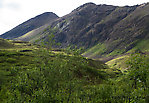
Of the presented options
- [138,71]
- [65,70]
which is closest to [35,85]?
[65,70]

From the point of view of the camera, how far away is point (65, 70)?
32.1 metres

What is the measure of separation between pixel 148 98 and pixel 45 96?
17.0 metres

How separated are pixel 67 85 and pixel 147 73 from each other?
17.9 metres

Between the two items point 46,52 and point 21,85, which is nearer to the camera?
point 21,85

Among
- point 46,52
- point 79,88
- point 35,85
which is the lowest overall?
point 79,88

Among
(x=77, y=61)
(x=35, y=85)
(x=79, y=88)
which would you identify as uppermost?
(x=77, y=61)

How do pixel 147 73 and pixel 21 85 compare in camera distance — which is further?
pixel 147 73

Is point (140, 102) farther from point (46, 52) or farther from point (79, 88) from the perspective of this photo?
point (46, 52)

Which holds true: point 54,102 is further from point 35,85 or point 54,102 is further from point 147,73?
point 147,73

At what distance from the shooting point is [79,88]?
2884 centimetres

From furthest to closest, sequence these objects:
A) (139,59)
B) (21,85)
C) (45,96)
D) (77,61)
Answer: (77,61), (139,59), (21,85), (45,96)

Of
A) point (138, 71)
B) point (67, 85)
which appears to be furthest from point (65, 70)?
point (138, 71)

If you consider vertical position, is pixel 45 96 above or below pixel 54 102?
above

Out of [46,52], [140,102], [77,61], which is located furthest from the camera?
[46,52]
